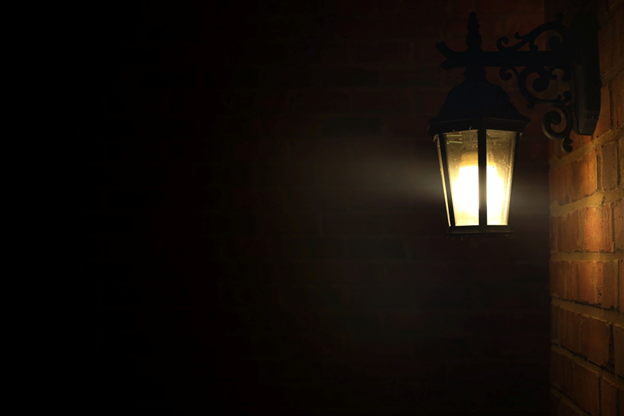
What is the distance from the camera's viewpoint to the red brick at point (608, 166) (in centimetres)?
129

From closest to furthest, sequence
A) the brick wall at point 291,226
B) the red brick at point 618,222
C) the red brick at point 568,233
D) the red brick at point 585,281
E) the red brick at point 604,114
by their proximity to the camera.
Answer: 1. the red brick at point 618,222
2. the red brick at point 604,114
3. the red brick at point 585,281
4. the red brick at point 568,233
5. the brick wall at point 291,226

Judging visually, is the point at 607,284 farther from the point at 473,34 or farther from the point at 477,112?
the point at 473,34

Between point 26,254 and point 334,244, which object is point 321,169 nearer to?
point 334,244

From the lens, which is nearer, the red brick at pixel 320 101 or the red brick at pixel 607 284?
the red brick at pixel 607 284

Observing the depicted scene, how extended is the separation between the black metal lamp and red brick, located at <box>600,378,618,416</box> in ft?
1.47

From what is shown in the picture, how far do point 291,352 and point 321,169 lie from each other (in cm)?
62

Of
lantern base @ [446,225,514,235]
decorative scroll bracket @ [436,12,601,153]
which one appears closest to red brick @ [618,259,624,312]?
lantern base @ [446,225,514,235]

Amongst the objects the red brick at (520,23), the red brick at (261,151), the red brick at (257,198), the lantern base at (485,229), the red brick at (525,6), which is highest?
the red brick at (525,6)

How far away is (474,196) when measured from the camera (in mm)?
1302

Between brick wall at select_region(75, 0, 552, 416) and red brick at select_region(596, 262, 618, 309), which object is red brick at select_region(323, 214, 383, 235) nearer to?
brick wall at select_region(75, 0, 552, 416)

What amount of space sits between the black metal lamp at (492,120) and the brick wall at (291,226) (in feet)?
1.48

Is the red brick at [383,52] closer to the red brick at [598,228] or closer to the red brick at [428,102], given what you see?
the red brick at [428,102]

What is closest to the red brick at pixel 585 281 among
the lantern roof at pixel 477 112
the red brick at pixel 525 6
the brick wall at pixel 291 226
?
the brick wall at pixel 291 226

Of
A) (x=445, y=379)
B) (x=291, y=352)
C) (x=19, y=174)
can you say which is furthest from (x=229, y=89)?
(x=445, y=379)
